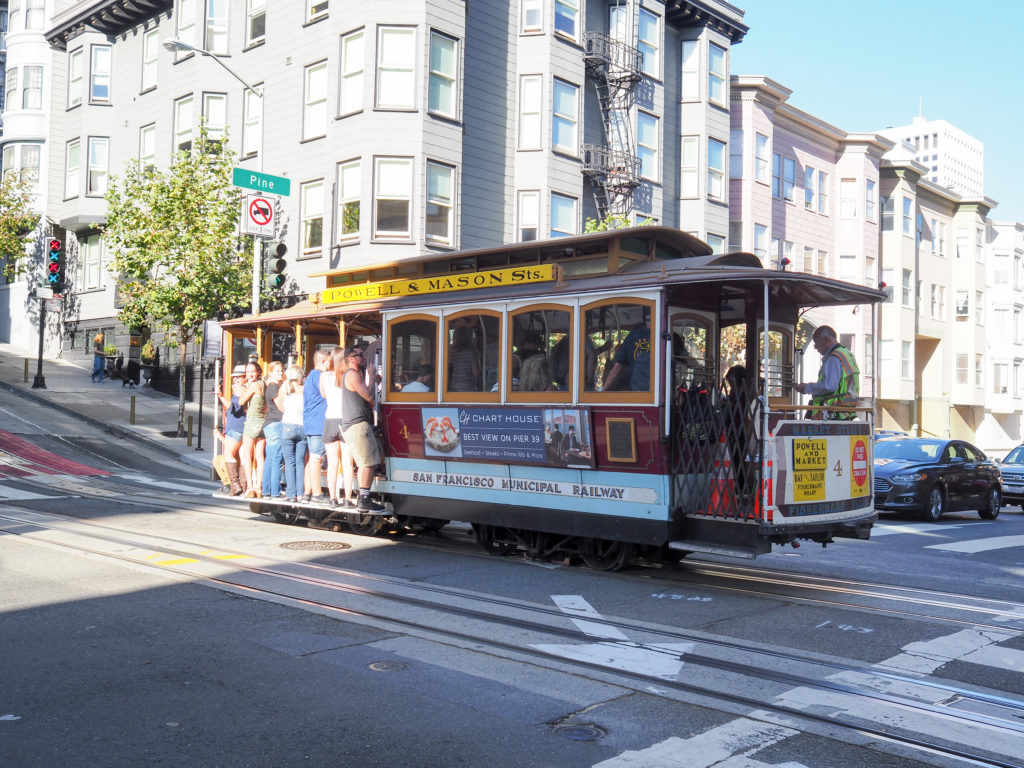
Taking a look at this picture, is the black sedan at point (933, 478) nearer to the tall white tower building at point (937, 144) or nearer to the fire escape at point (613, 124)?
the fire escape at point (613, 124)

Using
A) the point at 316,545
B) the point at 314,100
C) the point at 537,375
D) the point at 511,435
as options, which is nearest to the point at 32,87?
the point at 314,100

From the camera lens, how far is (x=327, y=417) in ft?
38.6

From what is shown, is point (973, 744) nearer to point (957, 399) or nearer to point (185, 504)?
point (185, 504)

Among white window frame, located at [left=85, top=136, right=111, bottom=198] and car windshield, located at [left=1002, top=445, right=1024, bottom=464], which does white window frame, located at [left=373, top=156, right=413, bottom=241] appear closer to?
car windshield, located at [left=1002, top=445, right=1024, bottom=464]

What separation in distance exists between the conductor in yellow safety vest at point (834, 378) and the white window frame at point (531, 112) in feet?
62.0

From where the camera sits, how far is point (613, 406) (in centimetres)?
922

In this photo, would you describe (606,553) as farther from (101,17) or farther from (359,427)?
(101,17)

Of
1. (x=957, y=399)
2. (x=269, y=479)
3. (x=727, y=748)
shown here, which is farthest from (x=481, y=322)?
(x=957, y=399)

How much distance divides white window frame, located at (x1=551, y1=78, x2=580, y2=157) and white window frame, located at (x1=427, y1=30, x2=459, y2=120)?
134 inches

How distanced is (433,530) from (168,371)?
21.8 metres

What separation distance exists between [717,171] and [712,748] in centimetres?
3066

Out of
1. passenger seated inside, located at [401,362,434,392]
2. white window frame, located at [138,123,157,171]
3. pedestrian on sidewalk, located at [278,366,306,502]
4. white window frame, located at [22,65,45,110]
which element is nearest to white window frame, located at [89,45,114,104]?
white window frame, located at [138,123,157,171]

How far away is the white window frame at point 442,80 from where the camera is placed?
2467 centimetres

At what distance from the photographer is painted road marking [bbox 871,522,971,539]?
1445 centimetres
